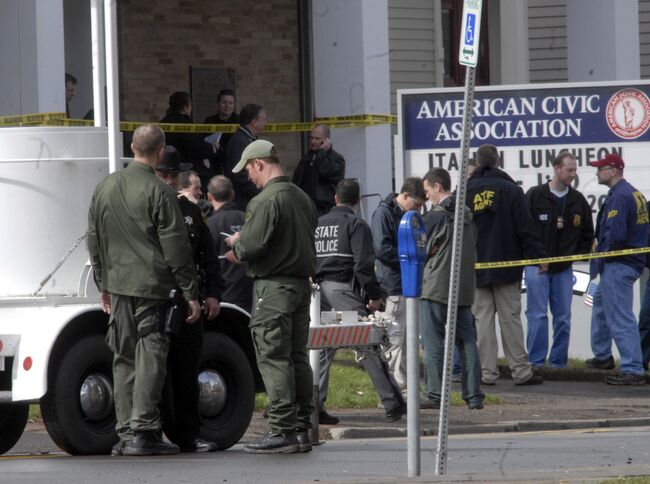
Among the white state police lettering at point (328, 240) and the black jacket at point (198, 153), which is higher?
the black jacket at point (198, 153)

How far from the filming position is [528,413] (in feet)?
44.5

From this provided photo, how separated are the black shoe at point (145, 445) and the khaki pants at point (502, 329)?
19.4 feet

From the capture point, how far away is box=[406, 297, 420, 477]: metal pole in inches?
326

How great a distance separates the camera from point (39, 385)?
9.95 m

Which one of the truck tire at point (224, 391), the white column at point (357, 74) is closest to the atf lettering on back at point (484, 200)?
the white column at point (357, 74)

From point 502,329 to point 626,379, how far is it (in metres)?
1.29

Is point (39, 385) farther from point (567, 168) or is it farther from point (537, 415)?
point (567, 168)

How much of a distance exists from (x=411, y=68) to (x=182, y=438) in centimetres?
1424

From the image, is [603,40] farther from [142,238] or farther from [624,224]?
[142,238]

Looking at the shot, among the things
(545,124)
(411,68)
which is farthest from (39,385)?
(411,68)

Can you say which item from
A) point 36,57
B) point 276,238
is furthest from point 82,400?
point 36,57

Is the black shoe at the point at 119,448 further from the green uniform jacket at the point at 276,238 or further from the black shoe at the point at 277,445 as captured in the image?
the green uniform jacket at the point at 276,238

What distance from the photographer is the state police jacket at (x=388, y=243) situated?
46.0 feet

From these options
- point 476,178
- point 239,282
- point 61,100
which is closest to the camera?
point 239,282
